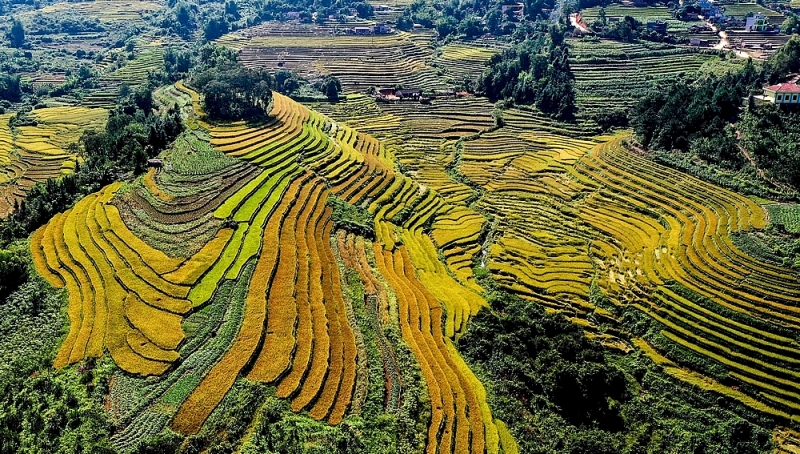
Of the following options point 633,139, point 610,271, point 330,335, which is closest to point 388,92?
point 633,139

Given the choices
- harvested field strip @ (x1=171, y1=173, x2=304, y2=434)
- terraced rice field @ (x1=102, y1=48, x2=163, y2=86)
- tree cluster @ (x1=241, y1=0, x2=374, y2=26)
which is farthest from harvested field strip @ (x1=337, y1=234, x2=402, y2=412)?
tree cluster @ (x1=241, y1=0, x2=374, y2=26)

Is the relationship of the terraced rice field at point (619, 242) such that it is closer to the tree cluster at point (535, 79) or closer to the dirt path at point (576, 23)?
the tree cluster at point (535, 79)

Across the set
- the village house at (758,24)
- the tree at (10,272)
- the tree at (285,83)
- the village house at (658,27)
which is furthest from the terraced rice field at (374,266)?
the village house at (758,24)

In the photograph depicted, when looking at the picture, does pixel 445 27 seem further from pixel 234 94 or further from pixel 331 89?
pixel 234 94

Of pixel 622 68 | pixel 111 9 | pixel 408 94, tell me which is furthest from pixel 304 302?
pixel 111 9

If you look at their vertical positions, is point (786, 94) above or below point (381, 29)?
below

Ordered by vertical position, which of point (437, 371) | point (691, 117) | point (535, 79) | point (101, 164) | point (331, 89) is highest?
point (535, 79)
